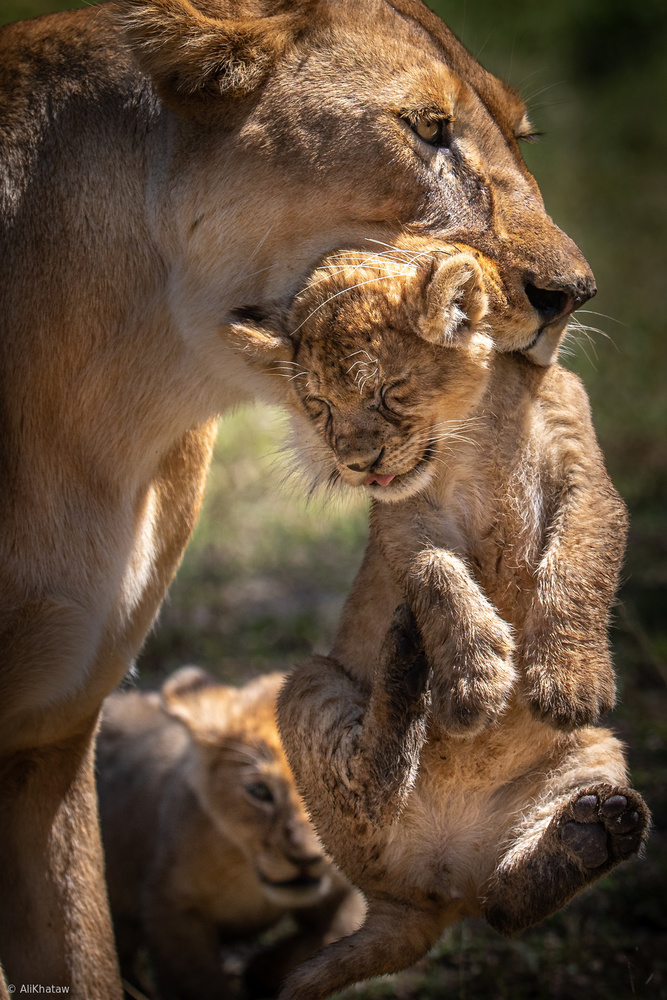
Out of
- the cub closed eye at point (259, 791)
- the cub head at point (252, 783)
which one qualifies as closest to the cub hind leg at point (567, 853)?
the cub head at point (252, 783)

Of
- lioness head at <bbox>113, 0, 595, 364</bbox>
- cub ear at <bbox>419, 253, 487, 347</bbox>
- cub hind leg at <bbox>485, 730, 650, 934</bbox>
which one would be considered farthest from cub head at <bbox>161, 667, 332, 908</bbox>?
cub ear at <bbox>419, 253, 487, 347</bbox>

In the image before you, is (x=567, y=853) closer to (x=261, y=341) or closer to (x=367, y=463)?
(x=367, y=463)

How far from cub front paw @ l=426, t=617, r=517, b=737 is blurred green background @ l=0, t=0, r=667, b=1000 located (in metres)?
0.49

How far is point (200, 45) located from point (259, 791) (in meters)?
2.09

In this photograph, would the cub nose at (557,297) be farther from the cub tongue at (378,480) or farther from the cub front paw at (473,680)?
the cub front paw at (473,680)

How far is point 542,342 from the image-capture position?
1992 millimetres

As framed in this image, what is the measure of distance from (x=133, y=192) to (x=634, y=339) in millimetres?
5639

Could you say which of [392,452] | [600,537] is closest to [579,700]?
[600,537]

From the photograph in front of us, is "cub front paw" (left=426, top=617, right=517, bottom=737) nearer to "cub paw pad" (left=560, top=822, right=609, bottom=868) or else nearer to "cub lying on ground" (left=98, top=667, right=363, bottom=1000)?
"cub paw pad" (left=560, top=822, right=609, bottom=868)

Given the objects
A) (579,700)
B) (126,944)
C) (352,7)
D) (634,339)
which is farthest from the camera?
(634,339)

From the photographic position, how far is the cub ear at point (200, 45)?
1914mm

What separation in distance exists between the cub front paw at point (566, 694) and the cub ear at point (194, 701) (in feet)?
5.18

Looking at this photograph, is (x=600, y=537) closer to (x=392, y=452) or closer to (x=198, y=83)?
(x=392, y=452)

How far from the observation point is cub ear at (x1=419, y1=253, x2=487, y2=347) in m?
1.79
